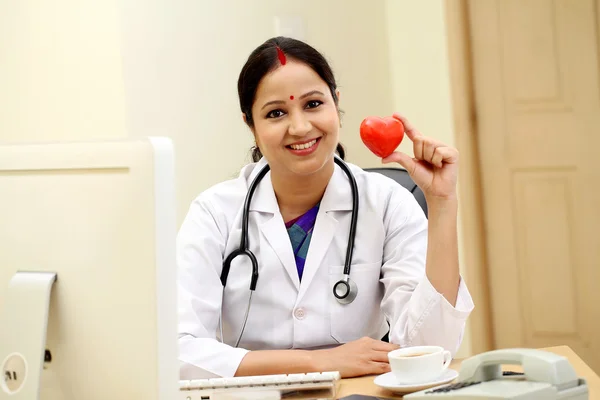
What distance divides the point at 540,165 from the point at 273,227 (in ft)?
5.59

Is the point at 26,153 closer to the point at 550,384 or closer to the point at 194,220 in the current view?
the point at 550,384

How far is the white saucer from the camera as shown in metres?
1.24

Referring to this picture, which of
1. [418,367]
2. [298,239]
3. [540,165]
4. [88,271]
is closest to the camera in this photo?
[88,271]

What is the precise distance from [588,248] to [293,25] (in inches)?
56.9

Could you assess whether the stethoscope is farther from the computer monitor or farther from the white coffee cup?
the computer monitor

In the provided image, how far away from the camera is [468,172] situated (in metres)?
3.23

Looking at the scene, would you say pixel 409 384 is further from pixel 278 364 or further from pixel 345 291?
pixel 345 291

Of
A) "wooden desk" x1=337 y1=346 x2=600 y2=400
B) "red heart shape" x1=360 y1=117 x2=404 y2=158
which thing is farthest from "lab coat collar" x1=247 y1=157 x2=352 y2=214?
"wooden desk" x1=337 y1=346 x2=600 y2=400

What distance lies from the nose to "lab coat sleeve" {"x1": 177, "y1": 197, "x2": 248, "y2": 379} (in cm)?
28

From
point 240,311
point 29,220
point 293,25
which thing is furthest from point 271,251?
point 293,25

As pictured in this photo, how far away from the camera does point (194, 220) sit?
1834mm

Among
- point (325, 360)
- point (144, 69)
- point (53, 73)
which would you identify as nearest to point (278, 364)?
point (325, 360)

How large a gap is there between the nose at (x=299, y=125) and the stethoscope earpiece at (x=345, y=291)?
1.09 ft

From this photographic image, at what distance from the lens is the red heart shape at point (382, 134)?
1610 millimetres
